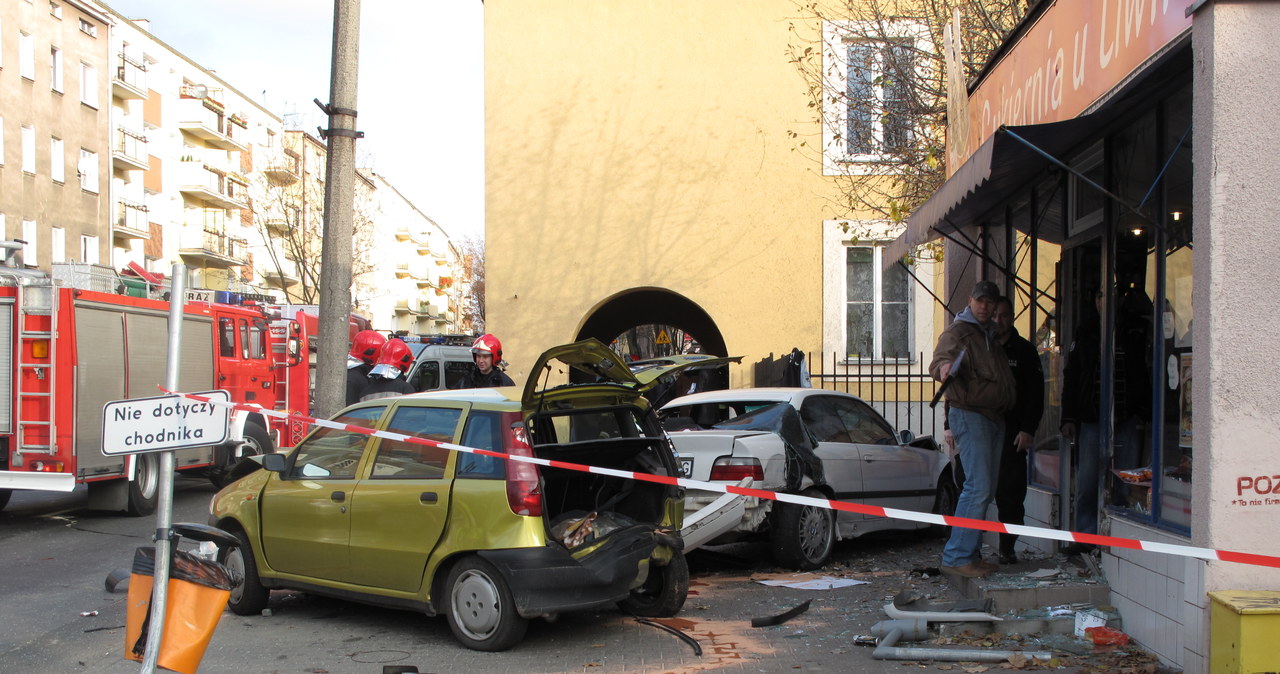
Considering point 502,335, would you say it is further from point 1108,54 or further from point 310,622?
point 1108,54

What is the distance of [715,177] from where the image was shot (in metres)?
17.1

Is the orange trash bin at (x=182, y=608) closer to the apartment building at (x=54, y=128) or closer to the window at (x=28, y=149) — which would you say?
the apartment building at (x=54, y=128)

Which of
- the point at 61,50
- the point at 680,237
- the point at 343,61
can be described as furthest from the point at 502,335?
the point at 61,50

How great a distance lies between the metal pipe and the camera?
218 inches

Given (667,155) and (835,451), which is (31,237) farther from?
(835,451)

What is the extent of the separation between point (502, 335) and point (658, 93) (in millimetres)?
4573

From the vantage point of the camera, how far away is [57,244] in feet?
130

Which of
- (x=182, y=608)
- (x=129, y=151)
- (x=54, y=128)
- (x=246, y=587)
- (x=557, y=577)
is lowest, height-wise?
(x=246, y=587)

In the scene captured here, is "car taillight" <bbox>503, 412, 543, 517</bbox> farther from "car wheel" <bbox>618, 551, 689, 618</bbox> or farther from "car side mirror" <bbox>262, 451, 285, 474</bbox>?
"car side mirror" <bbox>262, 451, 285, 474</bbox>

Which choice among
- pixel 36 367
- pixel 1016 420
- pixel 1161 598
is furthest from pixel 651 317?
pixel 1161 598

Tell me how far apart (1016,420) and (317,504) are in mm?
4630

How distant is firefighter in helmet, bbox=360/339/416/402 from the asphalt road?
8.18 ft

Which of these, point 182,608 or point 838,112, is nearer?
point 182,608

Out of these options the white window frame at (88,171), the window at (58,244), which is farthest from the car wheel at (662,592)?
the white window frame at (88,171)
